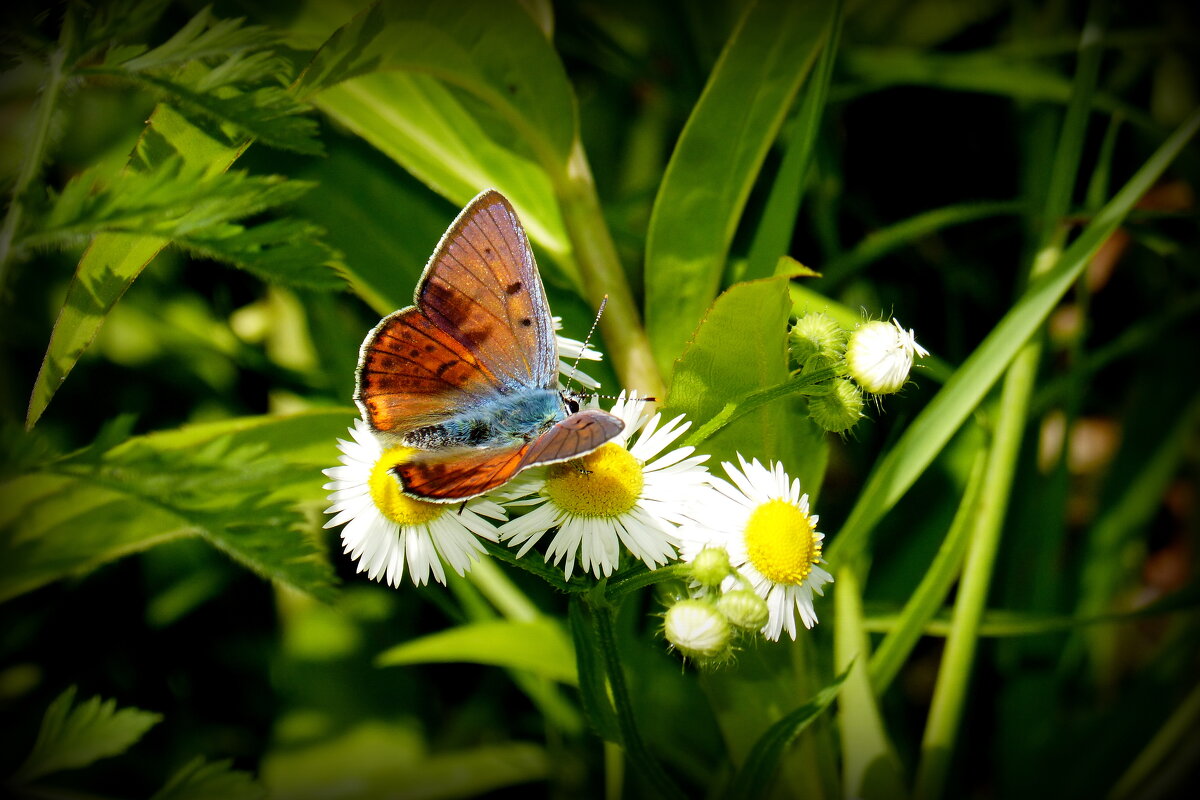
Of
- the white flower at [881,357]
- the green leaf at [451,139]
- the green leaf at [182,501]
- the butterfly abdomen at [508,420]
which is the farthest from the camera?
the green leaf at [451,139]

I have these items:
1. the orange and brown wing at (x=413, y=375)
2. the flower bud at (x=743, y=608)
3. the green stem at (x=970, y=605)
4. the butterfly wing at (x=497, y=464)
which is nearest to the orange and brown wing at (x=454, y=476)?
the butterfly wing at (x=497, y=464)

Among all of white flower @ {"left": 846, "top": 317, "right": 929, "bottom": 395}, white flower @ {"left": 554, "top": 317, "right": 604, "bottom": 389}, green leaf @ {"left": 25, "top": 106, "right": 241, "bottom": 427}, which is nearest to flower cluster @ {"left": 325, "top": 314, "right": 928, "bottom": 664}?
white flower @ {"left": 846, "top": 317, "right": 929, "bottom": 395}

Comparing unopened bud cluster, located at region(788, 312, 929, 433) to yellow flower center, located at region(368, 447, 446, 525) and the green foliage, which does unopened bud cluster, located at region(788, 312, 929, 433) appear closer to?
the green foliage

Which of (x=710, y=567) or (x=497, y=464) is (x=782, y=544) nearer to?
(x=710, y=567)

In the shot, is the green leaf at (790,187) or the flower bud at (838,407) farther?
the green leaf at (790,187)

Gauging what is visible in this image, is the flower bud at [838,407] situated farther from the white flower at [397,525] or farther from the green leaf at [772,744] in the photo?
the white flower at [397,525]

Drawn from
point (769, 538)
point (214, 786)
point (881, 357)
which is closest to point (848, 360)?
point (881, 357)
